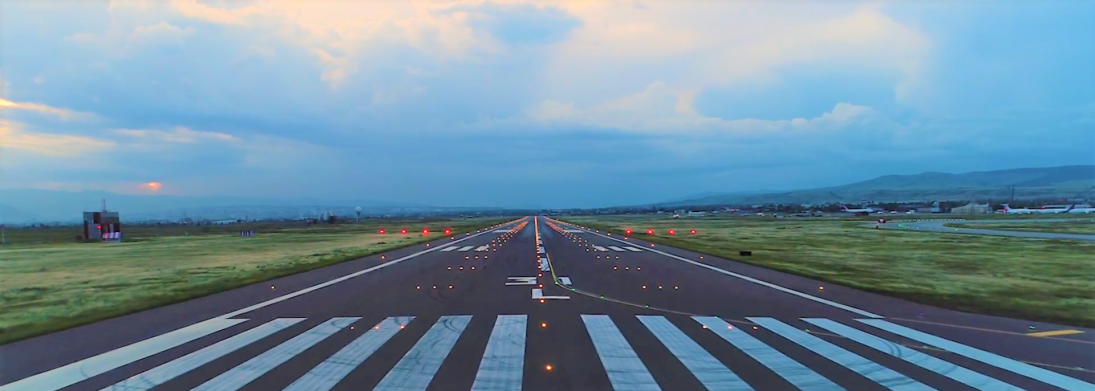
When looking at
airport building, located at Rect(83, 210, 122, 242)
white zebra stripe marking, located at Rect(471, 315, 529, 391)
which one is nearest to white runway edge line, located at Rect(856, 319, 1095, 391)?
white zebra stripe marking, located at Rect(471, 315, 529, 391)

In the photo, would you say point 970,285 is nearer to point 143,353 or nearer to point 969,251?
point 969,251

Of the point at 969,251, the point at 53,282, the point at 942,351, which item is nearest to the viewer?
the point at 942,351

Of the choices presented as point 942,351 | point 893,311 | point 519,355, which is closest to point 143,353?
point 519,355

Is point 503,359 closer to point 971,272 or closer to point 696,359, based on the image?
point 696,359

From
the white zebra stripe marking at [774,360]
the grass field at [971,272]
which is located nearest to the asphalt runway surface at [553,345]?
the white zebra stripe marking at [774,360]

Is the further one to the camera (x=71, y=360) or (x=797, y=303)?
(x=797, y=303)

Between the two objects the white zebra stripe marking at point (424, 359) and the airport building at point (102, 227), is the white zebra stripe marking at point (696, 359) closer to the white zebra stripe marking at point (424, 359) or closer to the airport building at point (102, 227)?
the white zebra stripe marking at point (424, 359)
